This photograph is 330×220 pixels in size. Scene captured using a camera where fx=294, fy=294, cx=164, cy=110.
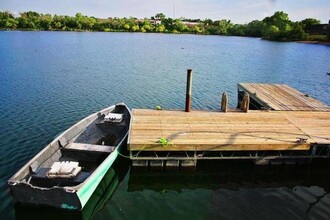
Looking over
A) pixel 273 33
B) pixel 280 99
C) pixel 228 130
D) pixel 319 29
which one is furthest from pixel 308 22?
pixel 228 130

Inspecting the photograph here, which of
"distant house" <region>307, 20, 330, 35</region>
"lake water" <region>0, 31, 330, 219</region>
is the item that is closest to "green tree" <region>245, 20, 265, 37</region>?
"distant house" <region>307, 20, 330, 35</region>

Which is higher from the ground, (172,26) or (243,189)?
(172,26)

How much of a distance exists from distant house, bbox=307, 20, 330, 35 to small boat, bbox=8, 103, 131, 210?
393ft

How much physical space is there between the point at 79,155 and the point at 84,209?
321 cm

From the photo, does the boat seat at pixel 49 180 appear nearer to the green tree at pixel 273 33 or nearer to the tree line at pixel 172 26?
the tree line at pixel 172 26

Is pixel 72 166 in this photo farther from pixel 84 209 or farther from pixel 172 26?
pixel 172 26

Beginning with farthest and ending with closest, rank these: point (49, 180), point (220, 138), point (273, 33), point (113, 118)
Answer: point (273, 33), point (113, 118), point (220, 138), point (49, 180)

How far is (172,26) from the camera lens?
607 feet

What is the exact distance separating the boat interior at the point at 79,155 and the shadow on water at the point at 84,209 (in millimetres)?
904

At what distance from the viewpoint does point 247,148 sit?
14.5 m

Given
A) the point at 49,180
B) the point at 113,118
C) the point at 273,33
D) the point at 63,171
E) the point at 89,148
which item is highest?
the point at 273,33

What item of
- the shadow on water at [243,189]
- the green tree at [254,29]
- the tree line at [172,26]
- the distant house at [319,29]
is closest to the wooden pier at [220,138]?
the shadow on water at [243,189]

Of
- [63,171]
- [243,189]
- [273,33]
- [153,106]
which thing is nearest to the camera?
[63,171]

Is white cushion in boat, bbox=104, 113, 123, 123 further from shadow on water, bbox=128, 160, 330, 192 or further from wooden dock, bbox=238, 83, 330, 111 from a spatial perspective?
wooden dock, bbox=238, 83, 330, 111
